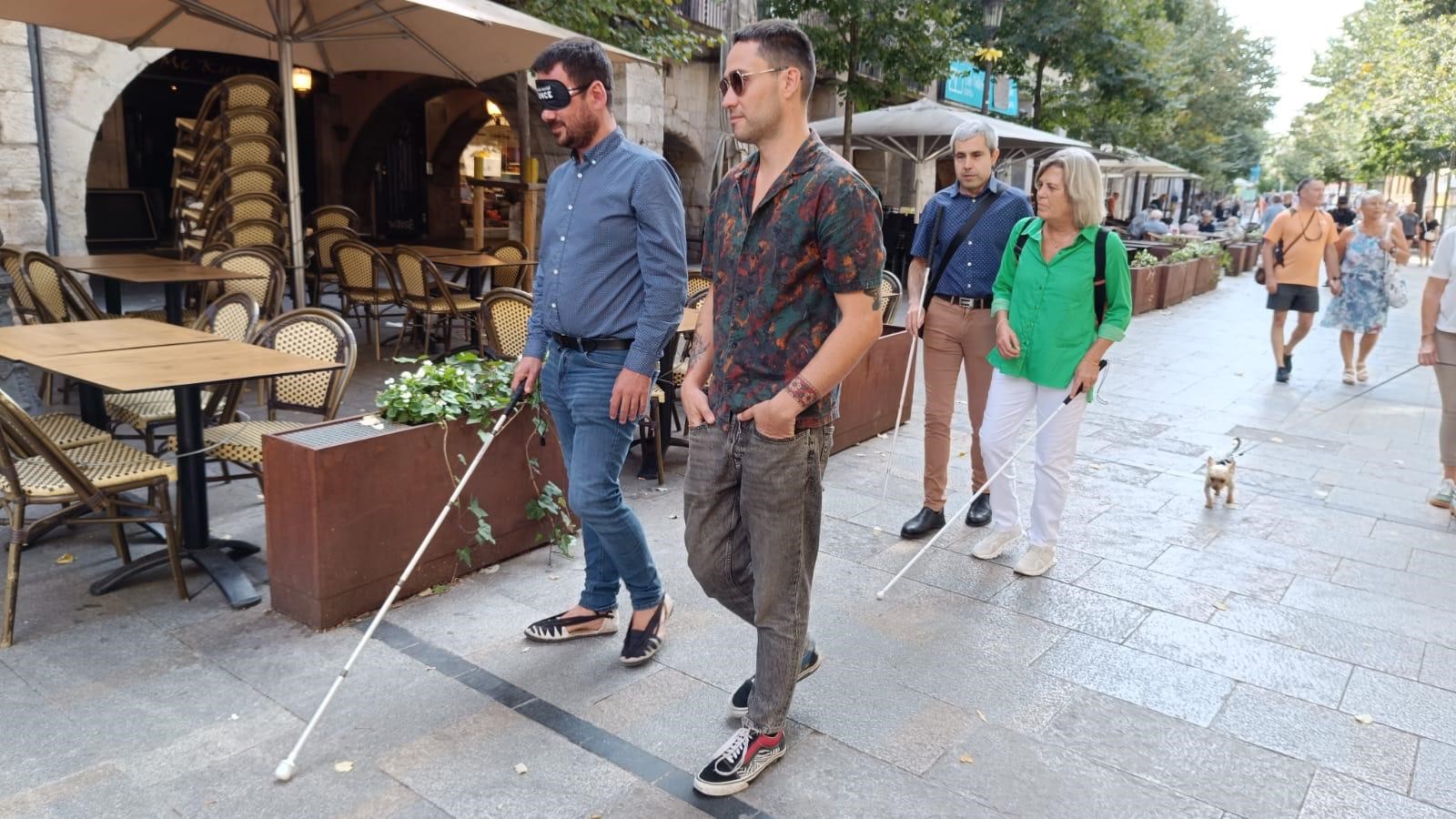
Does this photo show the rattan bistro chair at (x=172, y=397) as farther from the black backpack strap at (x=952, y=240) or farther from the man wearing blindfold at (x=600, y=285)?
the black backpack strap at (x=952, y=240)

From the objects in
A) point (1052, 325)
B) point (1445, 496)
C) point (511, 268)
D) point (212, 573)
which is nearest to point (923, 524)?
point (1052, 325)

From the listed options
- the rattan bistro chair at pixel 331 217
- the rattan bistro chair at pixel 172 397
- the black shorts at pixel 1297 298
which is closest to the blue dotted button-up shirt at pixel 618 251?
the rattan bistro chair at pixel 172 397

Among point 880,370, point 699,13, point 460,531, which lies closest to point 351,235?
point 880,370

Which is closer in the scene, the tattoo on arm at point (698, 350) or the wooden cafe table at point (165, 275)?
the tattoo on arm at point (698, 350)

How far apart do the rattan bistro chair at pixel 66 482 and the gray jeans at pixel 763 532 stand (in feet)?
7.29

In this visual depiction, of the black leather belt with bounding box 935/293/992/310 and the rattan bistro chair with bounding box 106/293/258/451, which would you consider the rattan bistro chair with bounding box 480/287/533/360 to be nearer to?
the rattan bistro chair with bounding box 106/293/258/451

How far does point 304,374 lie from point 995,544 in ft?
10.6

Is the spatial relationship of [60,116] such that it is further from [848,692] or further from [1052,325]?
[848,692]

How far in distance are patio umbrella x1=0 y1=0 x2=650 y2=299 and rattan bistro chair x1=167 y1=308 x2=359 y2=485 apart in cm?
202

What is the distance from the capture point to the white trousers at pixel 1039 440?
422 centimetres

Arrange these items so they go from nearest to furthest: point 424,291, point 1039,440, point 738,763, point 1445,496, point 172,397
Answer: point 738,763 → point 1039,440 → point 172,397 → point 1445,496 → point 424,291

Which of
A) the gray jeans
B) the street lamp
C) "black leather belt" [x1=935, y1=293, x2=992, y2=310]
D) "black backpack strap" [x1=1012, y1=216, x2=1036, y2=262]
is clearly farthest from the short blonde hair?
the street lamp

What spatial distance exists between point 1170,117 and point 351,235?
73.3 feet

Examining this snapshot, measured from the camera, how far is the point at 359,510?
3.60 m
